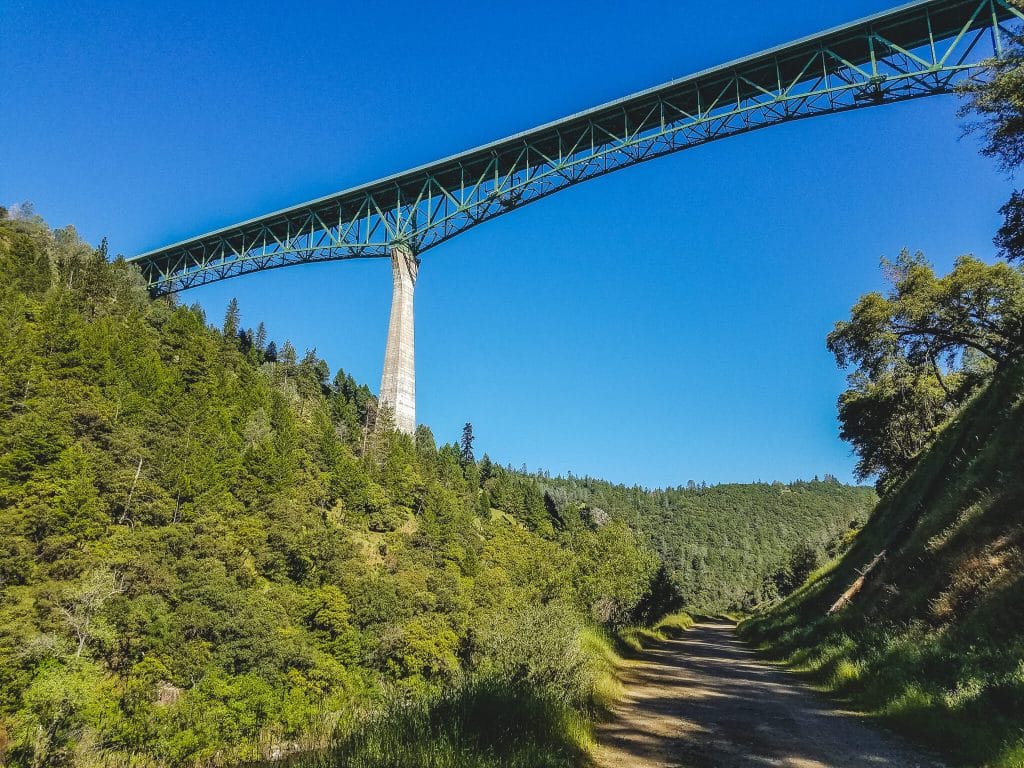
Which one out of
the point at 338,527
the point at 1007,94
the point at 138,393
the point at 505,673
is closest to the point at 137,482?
the point at 138,393

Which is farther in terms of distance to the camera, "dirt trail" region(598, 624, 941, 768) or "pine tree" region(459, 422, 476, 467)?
"pine tree" region(459, 422, 476, 467)

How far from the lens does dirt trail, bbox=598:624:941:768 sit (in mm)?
6570

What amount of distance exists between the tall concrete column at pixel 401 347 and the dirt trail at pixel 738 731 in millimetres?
33450

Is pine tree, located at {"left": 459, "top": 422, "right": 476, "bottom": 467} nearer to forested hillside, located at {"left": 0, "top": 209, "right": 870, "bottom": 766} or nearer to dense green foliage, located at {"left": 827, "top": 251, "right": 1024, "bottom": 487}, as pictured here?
forested hillside, located at {"left": 0, "top": 209, "right": 870, "bottom": 766}

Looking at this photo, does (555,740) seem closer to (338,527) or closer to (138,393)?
(338,527)

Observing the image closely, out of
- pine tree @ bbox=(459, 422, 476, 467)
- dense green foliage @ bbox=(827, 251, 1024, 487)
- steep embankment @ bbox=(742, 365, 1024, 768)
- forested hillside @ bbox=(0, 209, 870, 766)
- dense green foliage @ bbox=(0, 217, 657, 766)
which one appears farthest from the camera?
pine tree @ bbox=(459, 422, 476, 467)

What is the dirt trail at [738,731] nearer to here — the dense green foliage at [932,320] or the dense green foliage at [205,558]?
the dense green foliage at [205,558]

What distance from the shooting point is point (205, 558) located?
2048 inches

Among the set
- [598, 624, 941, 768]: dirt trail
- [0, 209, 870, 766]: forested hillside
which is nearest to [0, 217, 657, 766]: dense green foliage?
[0, 209, 870, 766]: forested hillside

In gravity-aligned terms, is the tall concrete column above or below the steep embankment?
above

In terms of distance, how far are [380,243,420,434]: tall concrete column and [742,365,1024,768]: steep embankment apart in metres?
30.9

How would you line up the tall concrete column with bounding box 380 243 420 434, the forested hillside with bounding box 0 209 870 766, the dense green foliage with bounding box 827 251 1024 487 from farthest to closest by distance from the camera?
the tall concrete column with bounding box 380 243 420 434, the dense green foliage with bounding box 827 251 1024 487, the forested hillside with bounding box 0 209 870 766

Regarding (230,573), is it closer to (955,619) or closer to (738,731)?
(738,731)

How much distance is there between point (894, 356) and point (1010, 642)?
15231 mm
